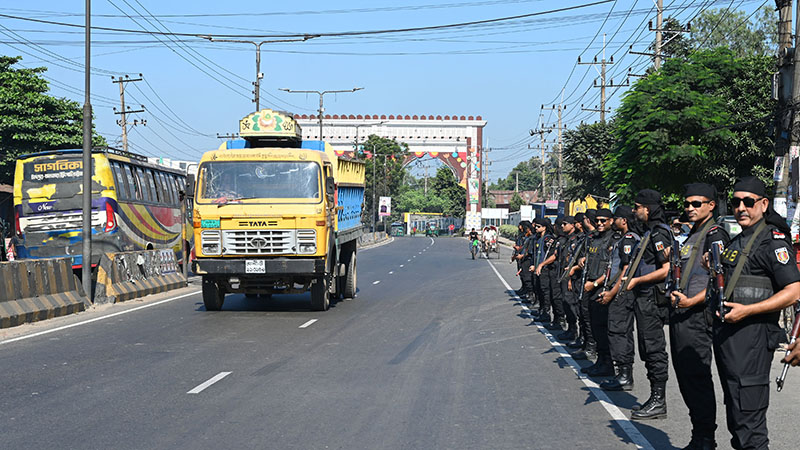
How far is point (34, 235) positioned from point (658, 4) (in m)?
26.8

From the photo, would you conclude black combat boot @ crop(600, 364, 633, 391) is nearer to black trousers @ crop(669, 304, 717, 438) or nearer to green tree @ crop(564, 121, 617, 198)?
black trousers @ crop(669, 304, 717, 438)

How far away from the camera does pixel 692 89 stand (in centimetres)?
3344

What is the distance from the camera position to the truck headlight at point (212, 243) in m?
16.8

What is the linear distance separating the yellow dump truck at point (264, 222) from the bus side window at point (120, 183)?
8341mm

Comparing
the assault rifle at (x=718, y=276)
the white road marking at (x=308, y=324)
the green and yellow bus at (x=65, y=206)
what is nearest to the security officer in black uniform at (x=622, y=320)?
the assault rifle at (x=718, y=276)

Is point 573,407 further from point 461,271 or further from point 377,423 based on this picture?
point 461,271

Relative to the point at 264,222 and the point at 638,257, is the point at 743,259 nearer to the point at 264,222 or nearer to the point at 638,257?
the point at 638,257

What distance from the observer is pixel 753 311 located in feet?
17.4

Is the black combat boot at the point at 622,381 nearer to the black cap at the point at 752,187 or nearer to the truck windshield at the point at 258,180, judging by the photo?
the black cap at the point at 752,187

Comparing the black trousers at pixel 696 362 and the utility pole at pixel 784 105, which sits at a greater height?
the utility pole at pixel 784 105

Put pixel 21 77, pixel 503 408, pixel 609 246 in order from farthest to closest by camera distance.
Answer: pixel 21 77, pixel 609 246, pixel 503 408

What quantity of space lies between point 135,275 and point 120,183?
5.16m

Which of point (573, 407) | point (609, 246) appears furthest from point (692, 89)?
point (573, 407)

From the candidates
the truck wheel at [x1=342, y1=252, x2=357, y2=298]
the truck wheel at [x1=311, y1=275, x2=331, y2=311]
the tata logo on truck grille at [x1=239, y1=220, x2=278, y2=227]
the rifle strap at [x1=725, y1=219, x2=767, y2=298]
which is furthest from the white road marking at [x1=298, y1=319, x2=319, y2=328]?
the rifle strap at [x1=725, y1=219, x2=767, y2=298]
